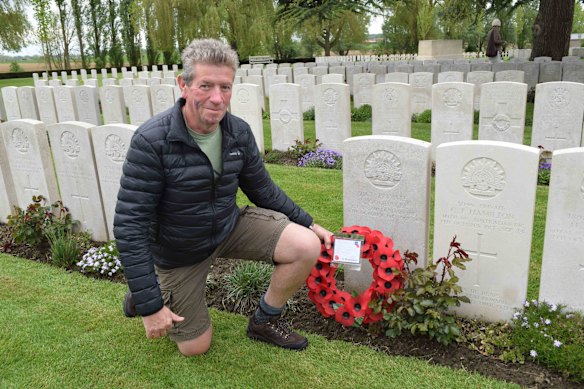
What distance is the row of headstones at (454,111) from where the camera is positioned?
21.1 ft

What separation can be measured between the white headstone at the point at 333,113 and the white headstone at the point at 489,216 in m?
4.19

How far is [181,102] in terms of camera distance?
278 cm

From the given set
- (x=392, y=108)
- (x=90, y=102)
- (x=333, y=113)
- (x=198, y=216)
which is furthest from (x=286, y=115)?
(x=198, y=216)

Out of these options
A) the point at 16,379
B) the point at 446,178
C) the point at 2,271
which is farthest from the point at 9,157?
the point at 446,178

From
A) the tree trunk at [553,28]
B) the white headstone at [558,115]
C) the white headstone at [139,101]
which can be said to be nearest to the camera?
the white headstone at [558,115]

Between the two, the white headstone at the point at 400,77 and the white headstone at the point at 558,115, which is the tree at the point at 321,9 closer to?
the white headstone at the point at 400,77

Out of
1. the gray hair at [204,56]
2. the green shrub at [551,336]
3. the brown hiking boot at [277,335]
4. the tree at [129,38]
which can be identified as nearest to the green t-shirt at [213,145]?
the gray hair at [204,56]

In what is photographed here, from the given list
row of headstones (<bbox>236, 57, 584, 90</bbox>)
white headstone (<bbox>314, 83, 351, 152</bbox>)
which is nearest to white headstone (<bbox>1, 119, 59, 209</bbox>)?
white headstone (<bbox>314, 83, 351, 152</bbox>)

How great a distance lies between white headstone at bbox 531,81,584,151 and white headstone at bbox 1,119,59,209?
5.67 metres

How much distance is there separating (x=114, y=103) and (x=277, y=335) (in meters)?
8.13

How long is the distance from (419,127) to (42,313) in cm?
784

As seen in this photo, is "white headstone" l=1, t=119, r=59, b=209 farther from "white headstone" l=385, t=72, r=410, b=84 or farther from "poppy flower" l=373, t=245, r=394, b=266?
"white headstone" l=385, t=72, r=410, b=84

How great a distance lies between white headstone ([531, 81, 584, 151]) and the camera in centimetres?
625

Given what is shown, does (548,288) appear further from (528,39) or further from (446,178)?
(528,39)
